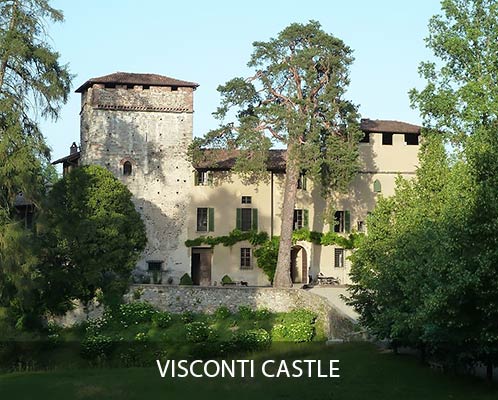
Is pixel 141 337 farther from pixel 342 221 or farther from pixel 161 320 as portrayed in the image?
pixel 342 221

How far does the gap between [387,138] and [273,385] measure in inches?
978

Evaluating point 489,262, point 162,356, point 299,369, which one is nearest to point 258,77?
point 162,356

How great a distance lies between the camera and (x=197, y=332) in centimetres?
3216

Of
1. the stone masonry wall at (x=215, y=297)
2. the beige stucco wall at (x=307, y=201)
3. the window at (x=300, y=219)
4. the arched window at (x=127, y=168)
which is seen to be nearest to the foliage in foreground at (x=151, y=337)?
the stone masonry wall at (x=215, y=297)

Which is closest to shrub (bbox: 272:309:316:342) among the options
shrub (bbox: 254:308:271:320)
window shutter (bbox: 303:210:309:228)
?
shrub (bbox: 254:308:271:320)

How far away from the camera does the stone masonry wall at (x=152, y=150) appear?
43.0 m

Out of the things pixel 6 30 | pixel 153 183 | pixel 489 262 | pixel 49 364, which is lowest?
pixel 49 364

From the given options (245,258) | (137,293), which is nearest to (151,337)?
(137,293)

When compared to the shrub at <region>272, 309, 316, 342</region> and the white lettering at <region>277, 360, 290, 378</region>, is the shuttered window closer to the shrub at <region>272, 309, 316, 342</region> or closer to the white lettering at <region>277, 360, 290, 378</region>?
the shrub at <region>272, 309, 316, 342</region>

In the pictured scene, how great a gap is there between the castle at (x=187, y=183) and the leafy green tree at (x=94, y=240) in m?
4.89

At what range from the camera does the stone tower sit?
43.0 metres

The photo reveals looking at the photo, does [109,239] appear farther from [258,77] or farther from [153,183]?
[258,77]

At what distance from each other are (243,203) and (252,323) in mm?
10970

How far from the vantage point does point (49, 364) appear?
30156mm
